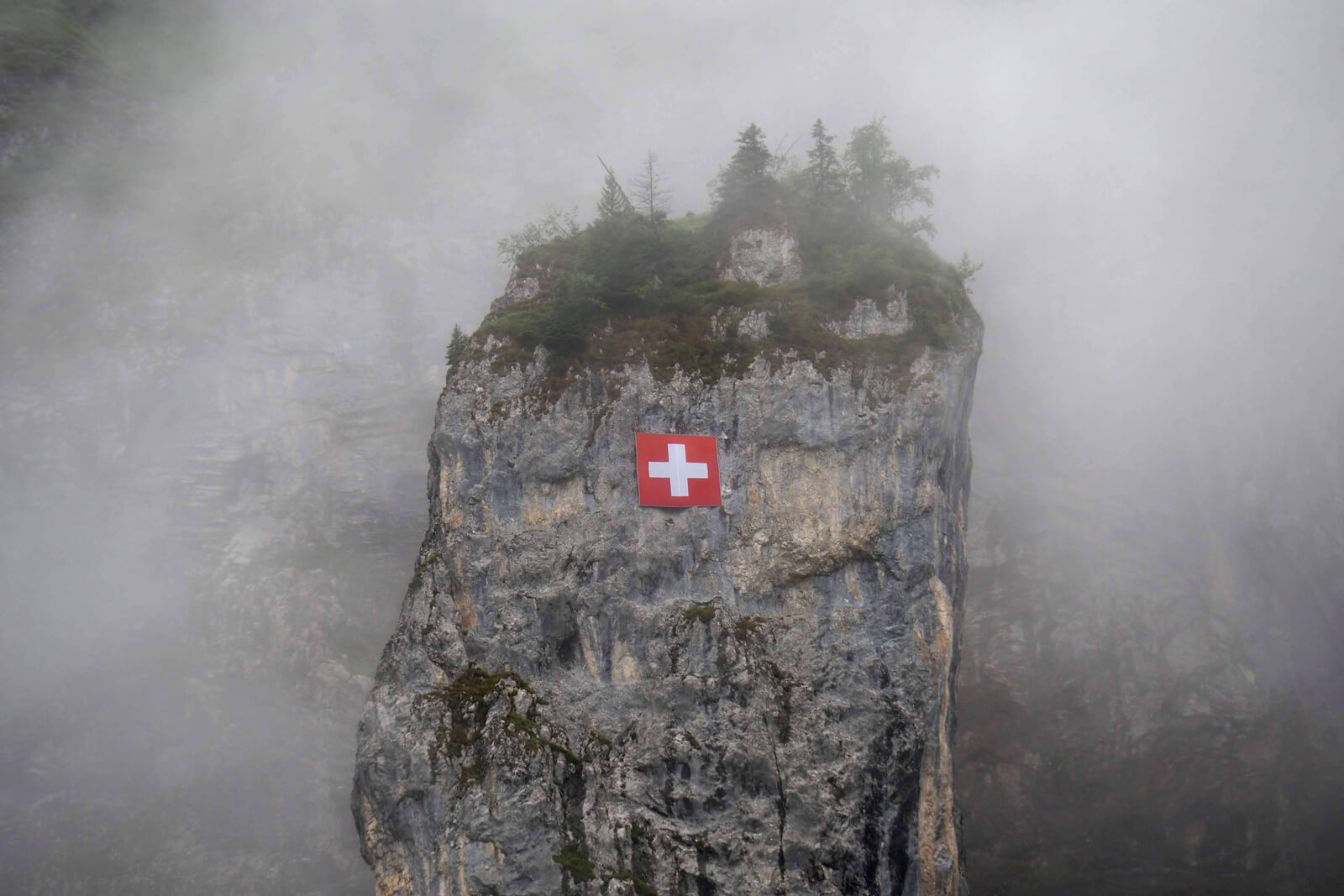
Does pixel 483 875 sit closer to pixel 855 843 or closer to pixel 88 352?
pixel 855 843

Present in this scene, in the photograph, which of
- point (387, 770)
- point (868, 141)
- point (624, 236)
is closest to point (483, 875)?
point (387, 770)

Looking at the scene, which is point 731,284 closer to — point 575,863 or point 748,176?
point 748,176

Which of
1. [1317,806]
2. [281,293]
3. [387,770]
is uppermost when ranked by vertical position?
[281,293]

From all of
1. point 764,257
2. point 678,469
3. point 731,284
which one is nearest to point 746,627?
point 678,469

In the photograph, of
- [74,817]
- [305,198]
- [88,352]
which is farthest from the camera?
[305,198]

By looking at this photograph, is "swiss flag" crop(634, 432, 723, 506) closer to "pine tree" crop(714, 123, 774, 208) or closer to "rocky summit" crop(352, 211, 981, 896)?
"rocky summit" crop(352, 211, 981, 896)

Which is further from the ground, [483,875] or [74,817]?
[483,875]

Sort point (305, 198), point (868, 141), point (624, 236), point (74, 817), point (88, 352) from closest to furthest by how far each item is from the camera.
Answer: point (624, 236) → point (868, 141) → point (74, 817) → point (88, 352) → point (305, 198)
